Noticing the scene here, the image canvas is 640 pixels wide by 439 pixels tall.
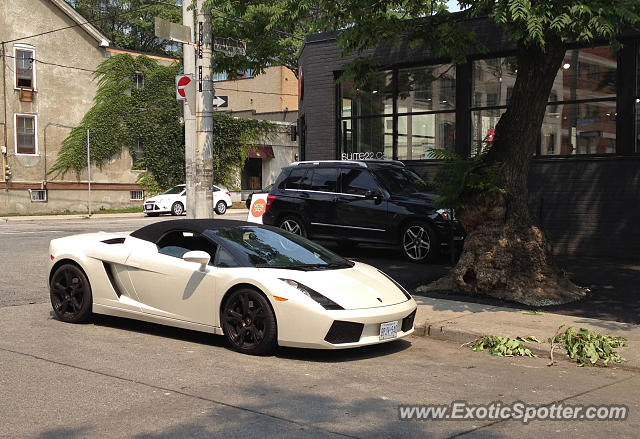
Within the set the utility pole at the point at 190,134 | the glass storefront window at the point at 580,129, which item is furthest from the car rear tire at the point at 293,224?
the glass storefront window at the point at 580,129

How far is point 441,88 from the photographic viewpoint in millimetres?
17453

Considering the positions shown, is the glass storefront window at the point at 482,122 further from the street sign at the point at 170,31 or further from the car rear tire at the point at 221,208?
the car rear tire at the point at 221,208

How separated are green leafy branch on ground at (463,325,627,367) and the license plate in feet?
3.56

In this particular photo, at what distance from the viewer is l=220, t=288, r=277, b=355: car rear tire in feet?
23.1

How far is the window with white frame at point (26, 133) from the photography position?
121 feet

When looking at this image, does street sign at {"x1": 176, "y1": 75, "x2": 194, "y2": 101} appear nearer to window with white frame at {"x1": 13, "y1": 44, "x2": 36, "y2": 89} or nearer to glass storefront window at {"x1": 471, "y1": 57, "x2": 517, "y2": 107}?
glass storefront window at {"x1": 471, "y1": 57, "x2": 517, "y2": 107}

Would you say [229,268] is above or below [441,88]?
below

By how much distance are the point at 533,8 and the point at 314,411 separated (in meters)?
5.54

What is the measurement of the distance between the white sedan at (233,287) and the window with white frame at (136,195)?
33.1 meters

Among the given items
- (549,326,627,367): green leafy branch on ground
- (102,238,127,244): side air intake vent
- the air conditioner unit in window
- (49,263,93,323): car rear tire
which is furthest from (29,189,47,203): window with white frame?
(549,326,627,367): green leafy branch on ground

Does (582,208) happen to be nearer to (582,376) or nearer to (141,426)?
(582,376)

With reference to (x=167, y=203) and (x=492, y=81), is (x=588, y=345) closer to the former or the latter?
(x=492, y=81)

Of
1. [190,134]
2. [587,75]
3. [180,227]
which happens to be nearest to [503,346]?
[180,227]

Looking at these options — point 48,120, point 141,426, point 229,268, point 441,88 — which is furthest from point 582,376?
point 48,120
